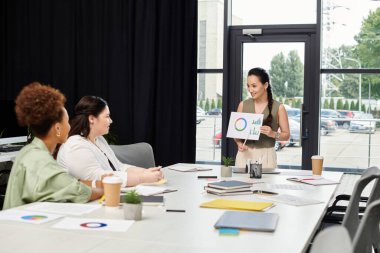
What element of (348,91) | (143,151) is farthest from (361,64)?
(143,151)

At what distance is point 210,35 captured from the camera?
261 inches

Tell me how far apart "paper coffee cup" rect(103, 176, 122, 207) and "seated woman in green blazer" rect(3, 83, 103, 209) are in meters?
0.16

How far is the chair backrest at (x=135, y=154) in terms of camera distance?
461 cm

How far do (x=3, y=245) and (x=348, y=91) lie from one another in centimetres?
477

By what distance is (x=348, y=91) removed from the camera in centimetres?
616

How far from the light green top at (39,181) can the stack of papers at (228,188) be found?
776 millimetres

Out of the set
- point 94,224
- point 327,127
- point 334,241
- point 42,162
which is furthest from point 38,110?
point 327,127

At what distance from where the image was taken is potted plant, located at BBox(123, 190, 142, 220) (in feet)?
8.11

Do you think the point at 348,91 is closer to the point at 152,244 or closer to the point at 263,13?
the point at 263,13

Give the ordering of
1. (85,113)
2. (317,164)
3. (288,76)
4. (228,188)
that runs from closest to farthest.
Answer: (228,188)
(85,113)
(317,164)
(288,76)

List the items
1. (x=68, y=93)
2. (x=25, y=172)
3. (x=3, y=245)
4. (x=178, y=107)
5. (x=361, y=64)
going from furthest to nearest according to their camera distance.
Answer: (x=68, y=93) < (x=178, y=107) < (x=361, y=64) < (x=25, y=172) < (x=3, y=245)

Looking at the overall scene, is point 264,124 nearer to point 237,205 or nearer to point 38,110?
point 237,205

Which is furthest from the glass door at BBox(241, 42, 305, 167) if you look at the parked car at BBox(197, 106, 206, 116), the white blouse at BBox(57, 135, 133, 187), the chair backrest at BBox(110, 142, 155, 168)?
the white blouse at BBox(57, 135, 133, 187)

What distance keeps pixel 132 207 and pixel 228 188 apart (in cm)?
92
